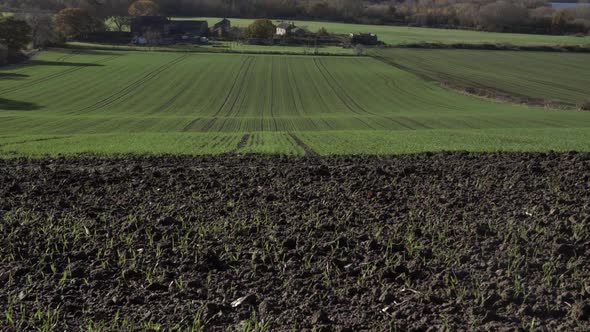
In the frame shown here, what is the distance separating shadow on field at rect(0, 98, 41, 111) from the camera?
150 ft

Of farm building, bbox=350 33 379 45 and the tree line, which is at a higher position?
the tree line

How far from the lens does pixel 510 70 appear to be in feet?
246

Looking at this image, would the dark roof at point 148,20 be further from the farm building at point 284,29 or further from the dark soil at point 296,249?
the dark soil at point 296,249

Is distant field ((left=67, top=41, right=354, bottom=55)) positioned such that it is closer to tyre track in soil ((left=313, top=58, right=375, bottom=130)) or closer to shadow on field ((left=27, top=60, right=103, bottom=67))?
tyre track in soil ((left=313, top=58, right=375, bottom=130))

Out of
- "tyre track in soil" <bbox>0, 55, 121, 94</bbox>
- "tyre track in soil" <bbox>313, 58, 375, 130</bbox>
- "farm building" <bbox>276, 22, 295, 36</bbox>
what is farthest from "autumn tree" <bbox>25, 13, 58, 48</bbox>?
"tyre track in soil" <bbox>313, 58, 375, 130</bbox>

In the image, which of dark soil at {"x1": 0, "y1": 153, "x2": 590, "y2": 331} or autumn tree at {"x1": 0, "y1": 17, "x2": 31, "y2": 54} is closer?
dark soil at {"x1": 0, "y1": 153, "x2": 590, "y2": 331}

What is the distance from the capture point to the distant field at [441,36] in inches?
4136

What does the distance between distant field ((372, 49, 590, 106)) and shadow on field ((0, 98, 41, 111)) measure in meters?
41.6

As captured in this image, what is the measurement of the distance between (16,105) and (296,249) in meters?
42.8

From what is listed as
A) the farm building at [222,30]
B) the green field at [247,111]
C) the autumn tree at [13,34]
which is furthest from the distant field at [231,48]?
the autumn tree at [13,34]

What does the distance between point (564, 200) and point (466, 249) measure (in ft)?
14.8

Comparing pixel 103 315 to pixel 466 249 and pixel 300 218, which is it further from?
pixel 466 249

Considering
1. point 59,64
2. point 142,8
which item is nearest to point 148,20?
point 142,8

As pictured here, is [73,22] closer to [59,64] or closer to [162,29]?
[162,29]
